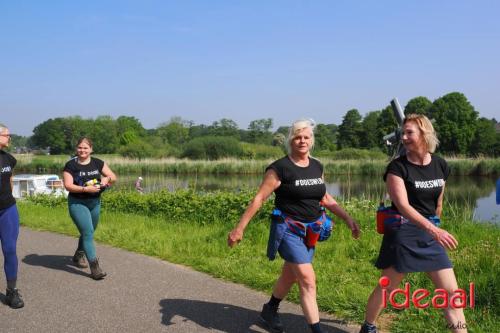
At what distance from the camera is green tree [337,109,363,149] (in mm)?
63378

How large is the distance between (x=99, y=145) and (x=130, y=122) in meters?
23.8

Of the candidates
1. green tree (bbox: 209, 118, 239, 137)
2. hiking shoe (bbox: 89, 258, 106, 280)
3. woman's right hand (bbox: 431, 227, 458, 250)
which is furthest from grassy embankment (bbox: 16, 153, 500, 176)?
green tree (bbox: 209, 118, 239, 137)

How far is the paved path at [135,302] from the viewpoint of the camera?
4.20 m

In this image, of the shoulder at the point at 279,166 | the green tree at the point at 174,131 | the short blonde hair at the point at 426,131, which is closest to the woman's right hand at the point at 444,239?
the short blonde hair at the point at 426,131

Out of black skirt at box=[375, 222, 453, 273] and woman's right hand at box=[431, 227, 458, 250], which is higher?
woman's right hand at box=[431, 227, 458, 250]

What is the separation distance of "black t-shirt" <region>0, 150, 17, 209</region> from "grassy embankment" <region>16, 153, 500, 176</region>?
72.0 ft

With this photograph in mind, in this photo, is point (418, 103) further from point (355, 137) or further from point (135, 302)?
point (135, 302)

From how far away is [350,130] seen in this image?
2512 inches

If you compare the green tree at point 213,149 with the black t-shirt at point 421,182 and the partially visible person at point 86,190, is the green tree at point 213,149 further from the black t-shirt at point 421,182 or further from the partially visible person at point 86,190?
the black t-shirt at point 421,182

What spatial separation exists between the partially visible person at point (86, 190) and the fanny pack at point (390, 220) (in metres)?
3.67

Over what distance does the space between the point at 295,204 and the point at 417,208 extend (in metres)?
0.98

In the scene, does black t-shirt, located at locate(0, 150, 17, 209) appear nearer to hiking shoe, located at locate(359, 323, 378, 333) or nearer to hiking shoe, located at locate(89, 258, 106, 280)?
hiking shoe, located at locate(89, 258, 106, 280)

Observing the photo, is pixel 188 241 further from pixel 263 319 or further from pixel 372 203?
pixel 372 203

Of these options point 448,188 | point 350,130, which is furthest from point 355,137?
point 448,188
